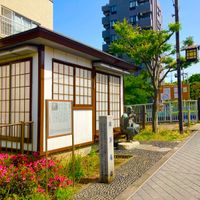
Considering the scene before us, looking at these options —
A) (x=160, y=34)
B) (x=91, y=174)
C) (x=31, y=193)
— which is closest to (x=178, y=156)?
(x=91, y=174)

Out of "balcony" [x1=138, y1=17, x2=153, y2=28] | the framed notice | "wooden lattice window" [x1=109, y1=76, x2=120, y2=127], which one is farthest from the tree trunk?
"balcony" [x1=138, y1=17, x2=153, y2=28]

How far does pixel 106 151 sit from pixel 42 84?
2.67 meters

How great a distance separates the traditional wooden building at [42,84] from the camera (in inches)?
287

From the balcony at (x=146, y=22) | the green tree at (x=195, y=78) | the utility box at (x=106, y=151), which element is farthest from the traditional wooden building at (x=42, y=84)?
the green tree at (x=195, y=78)

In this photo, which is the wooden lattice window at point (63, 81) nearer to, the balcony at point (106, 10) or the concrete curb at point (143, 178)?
the concrete curb at point (143, 178)

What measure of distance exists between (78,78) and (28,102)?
2.19m

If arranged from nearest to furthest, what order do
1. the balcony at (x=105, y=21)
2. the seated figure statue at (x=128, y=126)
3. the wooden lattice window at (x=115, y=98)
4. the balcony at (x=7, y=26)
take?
1. the seated figure statue at (x=128, y=126)
2. the wooden lattice window at (x=115, y=98)
3. the balcony at (x=7, y=26)
4. the balcony at (x=105, y=21)

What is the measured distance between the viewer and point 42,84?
7.34 metres

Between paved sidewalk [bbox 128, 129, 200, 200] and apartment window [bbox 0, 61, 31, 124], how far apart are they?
3.89 metres

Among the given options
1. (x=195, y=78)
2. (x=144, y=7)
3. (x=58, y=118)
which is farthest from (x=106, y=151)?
(x=195, y=78)

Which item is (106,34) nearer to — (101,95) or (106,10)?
(106,10)

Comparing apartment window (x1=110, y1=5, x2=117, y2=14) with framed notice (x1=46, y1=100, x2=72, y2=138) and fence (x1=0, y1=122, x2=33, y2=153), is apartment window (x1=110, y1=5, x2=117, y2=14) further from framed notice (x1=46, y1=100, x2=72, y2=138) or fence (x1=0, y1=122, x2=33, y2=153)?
framed notice (x1=46, y1=100, x2=72, y2=138)

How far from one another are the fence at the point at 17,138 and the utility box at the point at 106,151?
218cm

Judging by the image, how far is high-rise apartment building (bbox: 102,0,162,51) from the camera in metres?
55.9
